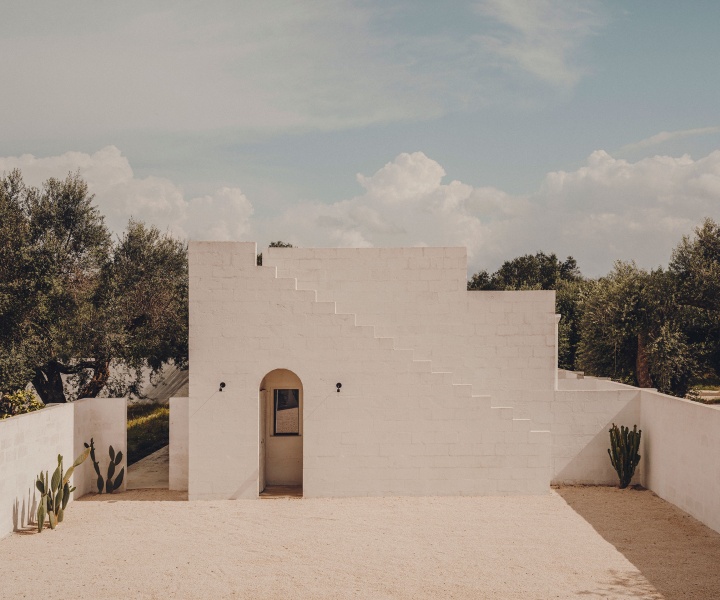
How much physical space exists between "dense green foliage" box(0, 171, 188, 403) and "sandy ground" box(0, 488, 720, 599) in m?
5.41

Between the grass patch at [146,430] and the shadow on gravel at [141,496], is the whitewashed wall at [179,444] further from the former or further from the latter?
the grass patch at [146,430]

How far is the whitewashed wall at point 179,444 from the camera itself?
14344 millimetres

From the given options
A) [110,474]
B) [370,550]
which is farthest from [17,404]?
[370,550]

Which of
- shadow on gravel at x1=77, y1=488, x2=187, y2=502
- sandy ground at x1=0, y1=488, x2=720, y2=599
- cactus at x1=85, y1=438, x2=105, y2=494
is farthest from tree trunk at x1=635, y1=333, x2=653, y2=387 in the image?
cactus at x1=85, y1=438, x2=105, y2=494

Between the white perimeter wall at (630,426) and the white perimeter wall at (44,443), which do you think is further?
the white perimeter wall at (630,426)

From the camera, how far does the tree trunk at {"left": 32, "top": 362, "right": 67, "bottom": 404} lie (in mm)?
18878

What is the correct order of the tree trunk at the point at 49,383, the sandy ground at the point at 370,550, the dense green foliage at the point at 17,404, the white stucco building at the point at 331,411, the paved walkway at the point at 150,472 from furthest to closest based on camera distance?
the tree trunk at the point at 49,383, the paved walkway at the point at 150,472, the white stucco building at the point at 331,411, the dense green foliage at the point at 17,404, the sandy ground at the point at 370,550

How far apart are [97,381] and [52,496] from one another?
25.6 ft

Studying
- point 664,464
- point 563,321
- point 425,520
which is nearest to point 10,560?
point 425,520

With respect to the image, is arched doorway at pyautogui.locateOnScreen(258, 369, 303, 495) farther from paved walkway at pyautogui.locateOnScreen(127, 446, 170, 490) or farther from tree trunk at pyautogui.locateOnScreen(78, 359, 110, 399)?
tree trunk at pyautogui.locateOnScreen(78, 359, 110, 399)

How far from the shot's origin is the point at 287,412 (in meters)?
15.7

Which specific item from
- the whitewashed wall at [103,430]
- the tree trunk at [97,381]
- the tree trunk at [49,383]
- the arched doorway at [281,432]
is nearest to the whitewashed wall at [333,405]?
the arched doorway at [281,432]

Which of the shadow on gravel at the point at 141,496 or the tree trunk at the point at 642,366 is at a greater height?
the tree trunk at the point at 642,366

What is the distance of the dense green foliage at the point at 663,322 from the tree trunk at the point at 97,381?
56.3 ft
